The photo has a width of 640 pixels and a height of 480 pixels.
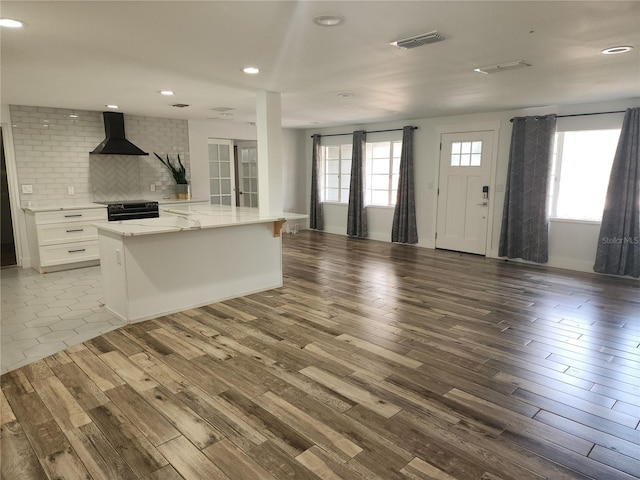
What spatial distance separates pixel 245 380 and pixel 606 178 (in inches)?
223

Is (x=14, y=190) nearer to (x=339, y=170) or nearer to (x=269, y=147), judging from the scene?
(x=269, y=147)

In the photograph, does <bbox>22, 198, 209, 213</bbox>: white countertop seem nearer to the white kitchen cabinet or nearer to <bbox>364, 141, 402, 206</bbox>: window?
the white kitchen cabinet

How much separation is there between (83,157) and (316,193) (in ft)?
15.5

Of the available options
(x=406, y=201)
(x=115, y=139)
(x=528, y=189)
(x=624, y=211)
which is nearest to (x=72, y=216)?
(x=115, y=139)

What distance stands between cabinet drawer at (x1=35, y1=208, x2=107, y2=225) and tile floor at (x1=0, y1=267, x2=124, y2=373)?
75cm

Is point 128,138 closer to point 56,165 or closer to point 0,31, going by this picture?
point 56,165

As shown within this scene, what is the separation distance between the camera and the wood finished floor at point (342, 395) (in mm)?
1970

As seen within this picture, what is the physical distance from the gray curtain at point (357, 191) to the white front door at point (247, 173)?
204cm

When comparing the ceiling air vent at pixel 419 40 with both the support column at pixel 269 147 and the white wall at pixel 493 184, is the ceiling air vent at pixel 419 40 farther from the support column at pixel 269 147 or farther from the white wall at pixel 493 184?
the white wall at pixel 493 184

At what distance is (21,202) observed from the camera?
5.77 m

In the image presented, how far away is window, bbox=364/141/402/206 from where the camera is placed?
803 cm

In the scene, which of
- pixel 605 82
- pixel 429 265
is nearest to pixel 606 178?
pixel 605 82

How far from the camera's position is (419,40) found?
2807mm
